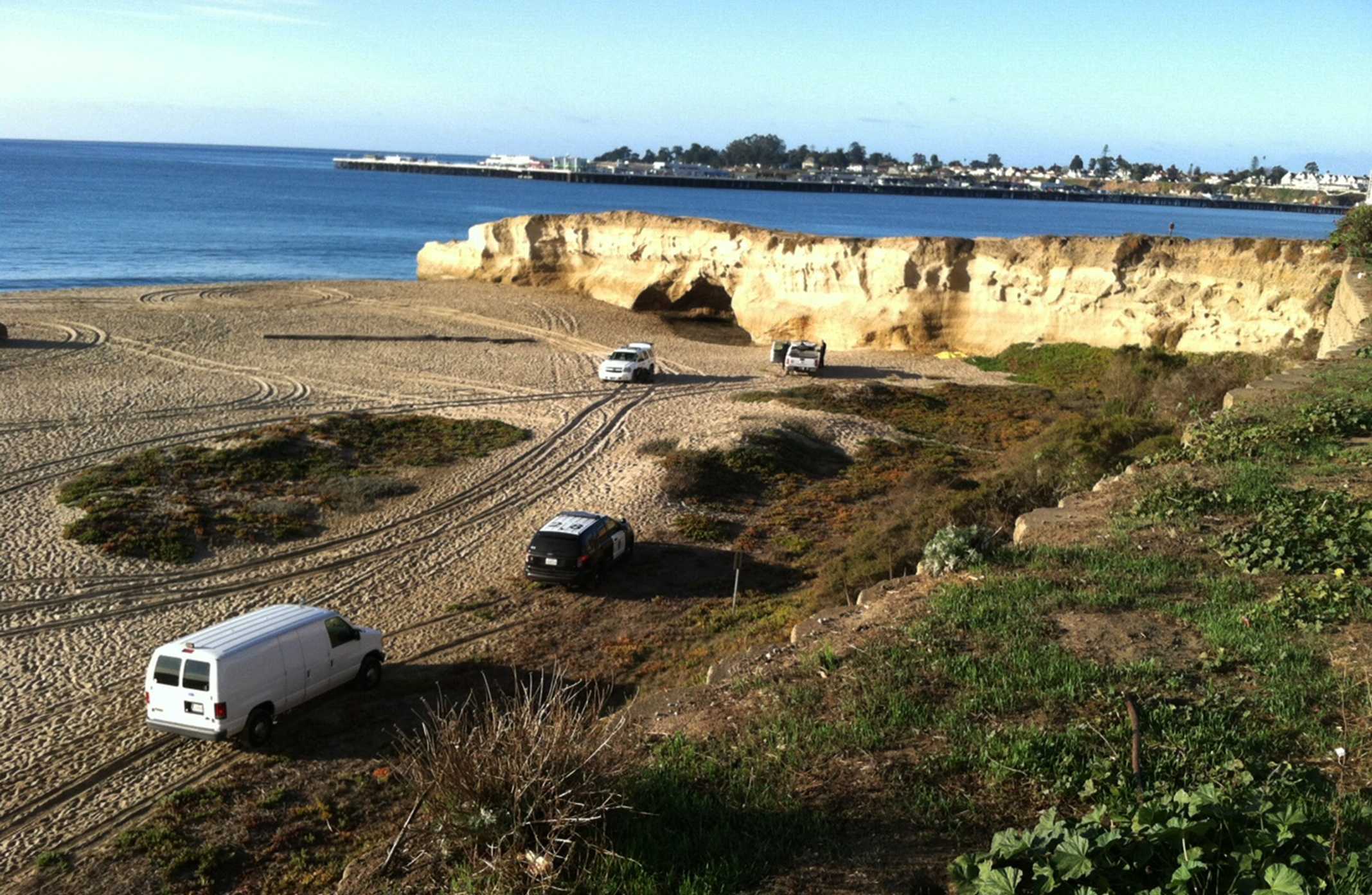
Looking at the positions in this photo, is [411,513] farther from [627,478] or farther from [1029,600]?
[1029,600]

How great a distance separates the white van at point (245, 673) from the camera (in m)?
14.0

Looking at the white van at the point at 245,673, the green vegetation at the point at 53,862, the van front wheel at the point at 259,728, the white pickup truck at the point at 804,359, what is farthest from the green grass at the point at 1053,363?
the green vegetation at the point at 53,862

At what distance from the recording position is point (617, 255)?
58.7m

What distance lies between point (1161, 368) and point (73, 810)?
34348 mm

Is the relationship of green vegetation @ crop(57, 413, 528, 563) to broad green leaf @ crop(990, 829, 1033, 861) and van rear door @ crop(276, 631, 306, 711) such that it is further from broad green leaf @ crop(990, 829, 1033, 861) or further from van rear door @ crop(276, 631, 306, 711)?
broad green leaf @ crop(990, 829, 1033, 861)

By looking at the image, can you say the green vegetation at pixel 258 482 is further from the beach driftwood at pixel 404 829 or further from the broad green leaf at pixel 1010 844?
the broad green leaf at pixel 1010 844

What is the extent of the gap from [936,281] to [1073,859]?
4459cm

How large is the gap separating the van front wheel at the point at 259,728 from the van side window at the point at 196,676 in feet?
2.50

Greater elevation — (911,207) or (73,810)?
(911,207)

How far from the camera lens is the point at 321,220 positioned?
120 meters

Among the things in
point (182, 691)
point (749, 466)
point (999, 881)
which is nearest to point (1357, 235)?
point (749, 466)

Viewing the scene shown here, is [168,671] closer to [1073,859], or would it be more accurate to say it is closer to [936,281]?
[1073,859]

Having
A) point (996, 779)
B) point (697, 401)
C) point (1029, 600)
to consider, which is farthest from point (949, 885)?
point (697, 401)

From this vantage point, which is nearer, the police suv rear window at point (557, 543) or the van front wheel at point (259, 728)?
the van front wheel at point (259, 728)
